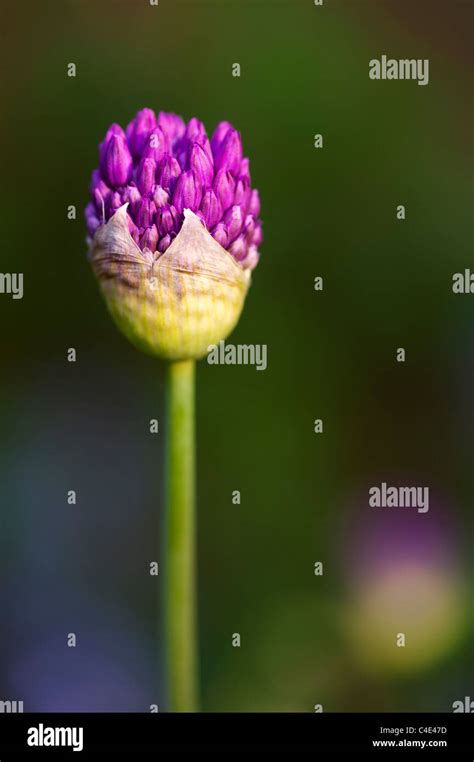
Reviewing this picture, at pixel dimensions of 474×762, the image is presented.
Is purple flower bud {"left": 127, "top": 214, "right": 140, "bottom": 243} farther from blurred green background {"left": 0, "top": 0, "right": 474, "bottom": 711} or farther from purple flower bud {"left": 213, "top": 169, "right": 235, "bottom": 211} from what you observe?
blurred green background {"left": 0, "top": 0, "right": 474, "bottom": 711}

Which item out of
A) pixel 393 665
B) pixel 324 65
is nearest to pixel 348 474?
pixel 393 665

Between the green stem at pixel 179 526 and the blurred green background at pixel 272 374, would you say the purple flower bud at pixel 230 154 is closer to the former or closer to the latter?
the green stem at pixel 179 526

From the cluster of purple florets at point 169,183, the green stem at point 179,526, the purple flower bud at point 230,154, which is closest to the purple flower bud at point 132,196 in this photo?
the cluster of purple florets at point 169,183

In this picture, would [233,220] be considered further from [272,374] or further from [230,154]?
[272,374]
